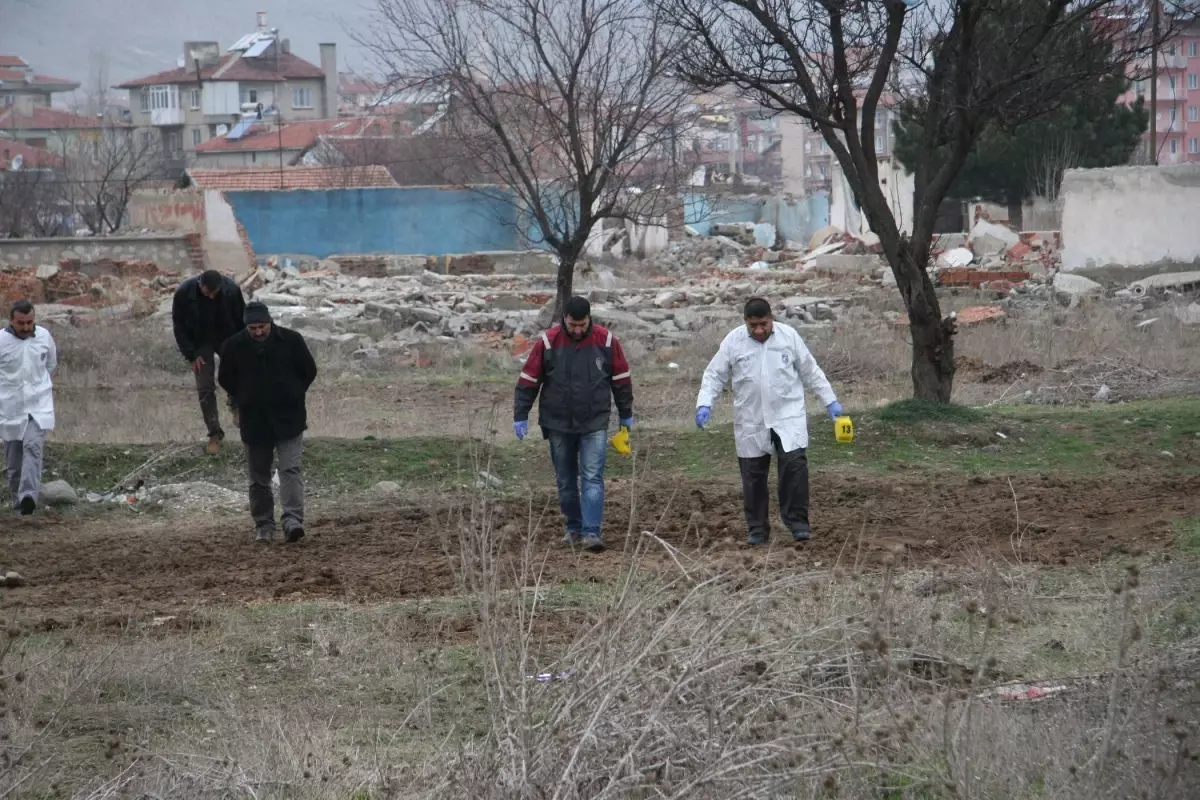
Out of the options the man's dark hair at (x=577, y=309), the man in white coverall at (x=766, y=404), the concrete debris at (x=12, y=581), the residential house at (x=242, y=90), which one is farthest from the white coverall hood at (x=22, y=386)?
the residential house at (x=242, y=90)

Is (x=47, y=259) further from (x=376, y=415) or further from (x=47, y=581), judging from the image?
(x=47, y=581)

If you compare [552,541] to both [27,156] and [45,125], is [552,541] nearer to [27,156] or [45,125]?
[27,156]

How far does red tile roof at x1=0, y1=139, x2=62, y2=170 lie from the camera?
70.9 meters

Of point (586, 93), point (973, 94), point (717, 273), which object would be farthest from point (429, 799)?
point (717, 273)

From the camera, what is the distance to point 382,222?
42500mm

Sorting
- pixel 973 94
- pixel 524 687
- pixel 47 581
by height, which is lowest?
pixel 47 581

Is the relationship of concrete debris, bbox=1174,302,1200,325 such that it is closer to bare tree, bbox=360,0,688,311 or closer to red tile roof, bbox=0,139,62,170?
bare tree, bbox=360,0,688,311

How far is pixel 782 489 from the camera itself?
9289 mm

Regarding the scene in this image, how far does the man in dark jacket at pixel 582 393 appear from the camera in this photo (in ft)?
30.7

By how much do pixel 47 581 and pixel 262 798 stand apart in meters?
4.75

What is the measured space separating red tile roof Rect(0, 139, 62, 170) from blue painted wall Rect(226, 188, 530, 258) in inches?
1235

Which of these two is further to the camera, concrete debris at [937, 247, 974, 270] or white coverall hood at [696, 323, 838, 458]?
concrete debris at [937, 247, 974, 270]

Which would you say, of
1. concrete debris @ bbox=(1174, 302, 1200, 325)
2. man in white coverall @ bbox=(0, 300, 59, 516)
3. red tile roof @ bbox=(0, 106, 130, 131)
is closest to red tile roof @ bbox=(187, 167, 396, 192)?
concrete debris @ bbox=(1174, 302, 1200, 325)

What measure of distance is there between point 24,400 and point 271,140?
71.8 meters
